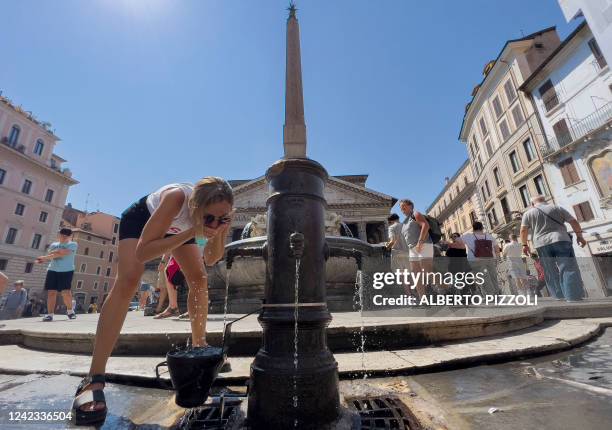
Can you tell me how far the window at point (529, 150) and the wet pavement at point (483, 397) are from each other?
2445 cm

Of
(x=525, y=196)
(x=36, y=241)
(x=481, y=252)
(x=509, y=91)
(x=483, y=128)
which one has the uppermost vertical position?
(x=509, y=91)

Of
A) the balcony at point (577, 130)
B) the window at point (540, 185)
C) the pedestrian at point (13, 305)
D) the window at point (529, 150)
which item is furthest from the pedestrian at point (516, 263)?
the window at point (529, 150)

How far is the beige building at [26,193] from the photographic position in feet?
88.0

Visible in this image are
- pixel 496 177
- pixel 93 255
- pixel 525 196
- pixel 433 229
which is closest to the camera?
pixel 433 229

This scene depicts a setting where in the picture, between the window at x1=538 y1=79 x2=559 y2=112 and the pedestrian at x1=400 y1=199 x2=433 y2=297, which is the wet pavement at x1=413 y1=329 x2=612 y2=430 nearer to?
the pedestrian at x1=400 y1=199 x2=433 y2=297

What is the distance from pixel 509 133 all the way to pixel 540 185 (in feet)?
17.7

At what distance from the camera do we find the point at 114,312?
161cm

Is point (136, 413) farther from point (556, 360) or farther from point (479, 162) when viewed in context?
point (479, 162)

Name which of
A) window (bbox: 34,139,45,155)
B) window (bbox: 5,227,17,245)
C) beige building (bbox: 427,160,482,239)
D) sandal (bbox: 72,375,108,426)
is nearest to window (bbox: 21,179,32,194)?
window (bbox: 34,139,45,155)

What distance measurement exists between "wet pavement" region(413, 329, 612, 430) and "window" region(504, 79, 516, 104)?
88.0 feet

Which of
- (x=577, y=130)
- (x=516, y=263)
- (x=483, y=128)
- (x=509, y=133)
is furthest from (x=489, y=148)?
(x=516, y=263)

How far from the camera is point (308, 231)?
163 centimetres

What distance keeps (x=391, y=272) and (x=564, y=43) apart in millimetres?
22361

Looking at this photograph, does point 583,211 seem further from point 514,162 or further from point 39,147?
point 39,147
